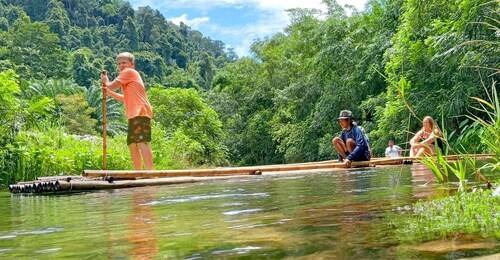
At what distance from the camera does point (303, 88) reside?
35438mm

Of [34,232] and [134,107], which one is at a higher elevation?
[134,107]

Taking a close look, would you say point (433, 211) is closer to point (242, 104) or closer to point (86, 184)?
point (86, 184)

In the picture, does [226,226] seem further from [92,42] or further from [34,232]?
[92,42]

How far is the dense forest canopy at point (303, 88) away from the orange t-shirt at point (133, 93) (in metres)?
2.81

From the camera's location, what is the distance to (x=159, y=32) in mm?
103938

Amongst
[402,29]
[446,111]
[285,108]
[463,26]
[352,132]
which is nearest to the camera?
[352,132]

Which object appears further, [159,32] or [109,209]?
[159,32]

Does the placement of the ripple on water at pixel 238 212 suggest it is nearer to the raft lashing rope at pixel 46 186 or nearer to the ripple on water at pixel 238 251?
the ripple on water at pixel 238 251

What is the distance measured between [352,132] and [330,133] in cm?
2093

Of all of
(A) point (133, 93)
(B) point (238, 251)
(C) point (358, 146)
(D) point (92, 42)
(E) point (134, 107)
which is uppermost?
(D) point (92, 42)

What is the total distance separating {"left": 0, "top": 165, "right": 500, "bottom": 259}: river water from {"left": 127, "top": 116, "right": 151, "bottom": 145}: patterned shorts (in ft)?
8.35

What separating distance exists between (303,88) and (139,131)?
27.9 meters

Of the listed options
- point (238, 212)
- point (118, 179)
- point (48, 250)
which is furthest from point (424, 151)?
point (48, 250)

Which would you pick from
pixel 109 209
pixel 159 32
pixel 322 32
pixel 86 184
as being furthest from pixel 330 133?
pixel 159 32
